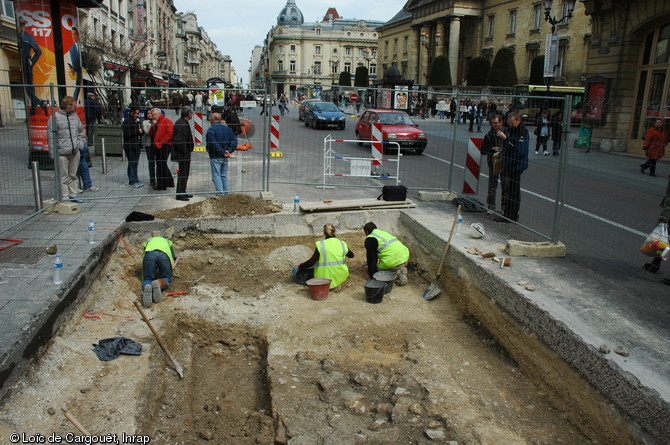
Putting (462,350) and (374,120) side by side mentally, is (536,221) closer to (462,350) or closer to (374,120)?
(462,350)

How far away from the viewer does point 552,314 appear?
509cm

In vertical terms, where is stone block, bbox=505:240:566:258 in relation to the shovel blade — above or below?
above

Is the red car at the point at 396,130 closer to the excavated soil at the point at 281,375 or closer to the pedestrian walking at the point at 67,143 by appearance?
the pedestrian walking at the point at 67,143

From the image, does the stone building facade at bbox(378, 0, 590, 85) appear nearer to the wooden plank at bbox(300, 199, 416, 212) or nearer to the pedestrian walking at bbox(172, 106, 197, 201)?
the wooden plank at bbox(300, 199, 416, 212)

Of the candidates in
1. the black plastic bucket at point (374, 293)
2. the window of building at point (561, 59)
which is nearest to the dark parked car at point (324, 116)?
the black plastic bucket at point (374, 293)

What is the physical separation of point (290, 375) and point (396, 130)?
14.3 m

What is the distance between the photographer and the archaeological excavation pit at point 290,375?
4.25 metres

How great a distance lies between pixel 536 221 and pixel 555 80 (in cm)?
3963

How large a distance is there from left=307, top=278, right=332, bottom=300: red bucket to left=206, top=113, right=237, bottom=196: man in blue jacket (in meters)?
3.93

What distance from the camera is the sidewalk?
4.05 m

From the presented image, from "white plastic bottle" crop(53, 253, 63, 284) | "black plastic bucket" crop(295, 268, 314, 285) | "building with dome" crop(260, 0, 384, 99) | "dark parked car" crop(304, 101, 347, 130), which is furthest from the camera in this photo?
"building with dome" crop(260, 0, 384, 99)

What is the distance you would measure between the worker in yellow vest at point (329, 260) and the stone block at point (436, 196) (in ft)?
12.1

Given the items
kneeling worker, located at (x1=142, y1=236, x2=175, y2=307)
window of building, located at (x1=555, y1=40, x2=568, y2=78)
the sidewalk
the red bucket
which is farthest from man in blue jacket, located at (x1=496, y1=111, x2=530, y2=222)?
window of building, located at (x1=555, y1=40, x2=568, y2=78)

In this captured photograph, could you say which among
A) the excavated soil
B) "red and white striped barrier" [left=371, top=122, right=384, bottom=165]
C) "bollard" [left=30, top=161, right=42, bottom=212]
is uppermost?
"red and white striped barrier" [left=371, top=122, right=384, bottom=165]
